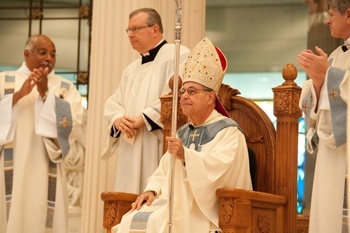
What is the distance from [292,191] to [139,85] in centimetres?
186

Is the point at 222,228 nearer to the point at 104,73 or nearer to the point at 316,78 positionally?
the point at 316,78

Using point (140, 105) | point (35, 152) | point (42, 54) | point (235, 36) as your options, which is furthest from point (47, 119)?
point (235, 36)

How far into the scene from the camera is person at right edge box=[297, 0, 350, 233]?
6.46 metres

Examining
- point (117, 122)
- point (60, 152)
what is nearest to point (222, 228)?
point (117, 122)

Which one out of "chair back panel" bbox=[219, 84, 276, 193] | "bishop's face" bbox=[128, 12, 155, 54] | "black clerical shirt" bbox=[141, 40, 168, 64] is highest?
"bishop's face" bbox=[128, 12, 155, 54]

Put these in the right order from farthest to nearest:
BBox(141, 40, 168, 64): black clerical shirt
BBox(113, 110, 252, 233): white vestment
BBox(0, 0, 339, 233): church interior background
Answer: BBox(0, 0, 339, 233): church interior background
BBox(141, 40, 168, 64): black clerical shirt
BBox(113, 110, 252, 233): white vestment

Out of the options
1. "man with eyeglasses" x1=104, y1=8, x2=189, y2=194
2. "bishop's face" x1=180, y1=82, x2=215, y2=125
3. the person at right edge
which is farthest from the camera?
"man with eyeglasses" x1=104, y1=8, x2=189, y2=194

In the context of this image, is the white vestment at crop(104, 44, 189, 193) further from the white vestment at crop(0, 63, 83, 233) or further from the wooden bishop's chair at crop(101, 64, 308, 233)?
the white vestment at crop(0, 63, 83, 233)

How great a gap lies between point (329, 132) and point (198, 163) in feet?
3.03

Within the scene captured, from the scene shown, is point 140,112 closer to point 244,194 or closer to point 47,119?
point 47,119

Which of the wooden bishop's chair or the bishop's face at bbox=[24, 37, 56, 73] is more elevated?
the bishop's face at bbox=[24, 37, 56, 73]

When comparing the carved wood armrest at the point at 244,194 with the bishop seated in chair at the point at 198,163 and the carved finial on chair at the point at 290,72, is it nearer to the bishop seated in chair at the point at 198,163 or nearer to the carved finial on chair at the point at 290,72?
the bishop seated in chair at the point at 198,163

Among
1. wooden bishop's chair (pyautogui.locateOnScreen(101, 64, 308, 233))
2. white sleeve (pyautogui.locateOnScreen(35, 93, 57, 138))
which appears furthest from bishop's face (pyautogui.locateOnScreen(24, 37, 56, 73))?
wooden bishop's chair (pyautogui.locateOnScreen(101, 64, 308, 233))

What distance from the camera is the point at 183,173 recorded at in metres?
6.96
